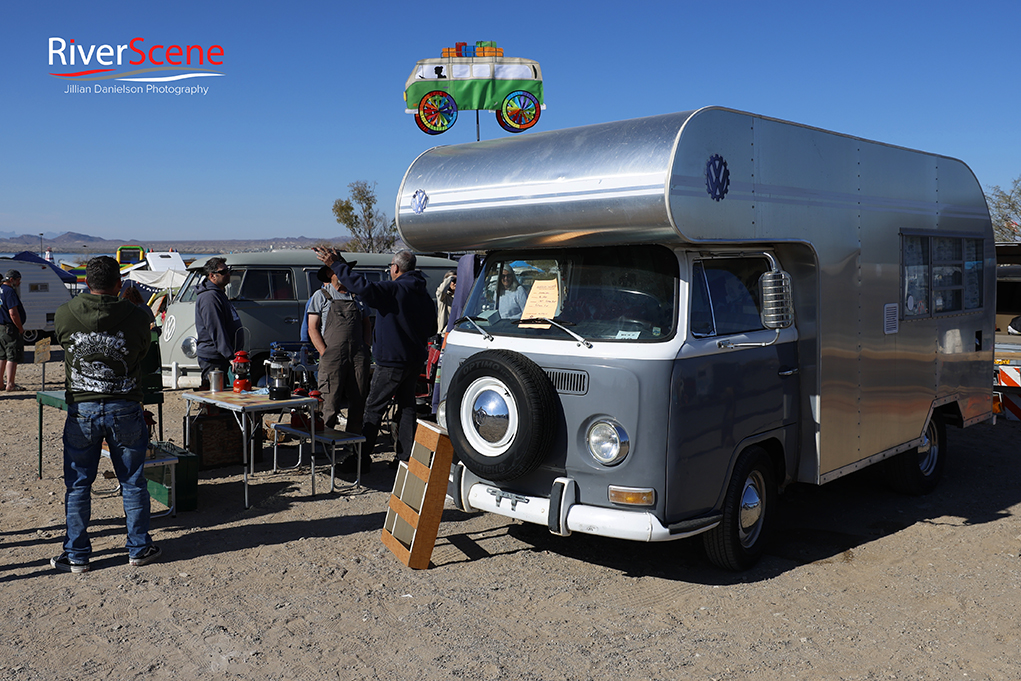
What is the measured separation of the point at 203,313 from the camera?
8.08 meters

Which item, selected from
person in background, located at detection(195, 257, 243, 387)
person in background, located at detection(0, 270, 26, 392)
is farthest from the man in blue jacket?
person in background, located at detection(0, 270, 26, 392)

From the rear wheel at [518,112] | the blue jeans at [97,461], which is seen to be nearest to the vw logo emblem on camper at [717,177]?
the blue jeans at [97,461]

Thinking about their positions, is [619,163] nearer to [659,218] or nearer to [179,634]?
[659,218]

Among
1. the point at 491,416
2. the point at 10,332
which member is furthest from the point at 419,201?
the point at 10,332

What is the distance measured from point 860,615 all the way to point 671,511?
3.90 ft

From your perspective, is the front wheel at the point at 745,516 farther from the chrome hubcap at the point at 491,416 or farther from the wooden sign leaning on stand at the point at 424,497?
the wooden sign leaning on stand at the point at 424,497

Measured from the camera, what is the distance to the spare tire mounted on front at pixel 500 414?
466cm

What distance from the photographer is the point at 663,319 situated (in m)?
4.63

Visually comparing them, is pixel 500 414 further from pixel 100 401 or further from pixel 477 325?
pixel 100 401

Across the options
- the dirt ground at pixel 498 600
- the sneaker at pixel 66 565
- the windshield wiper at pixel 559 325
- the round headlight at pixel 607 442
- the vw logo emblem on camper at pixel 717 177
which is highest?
the vw logo emblem on camper at pixel 717 177

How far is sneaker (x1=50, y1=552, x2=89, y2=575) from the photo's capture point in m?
5.14

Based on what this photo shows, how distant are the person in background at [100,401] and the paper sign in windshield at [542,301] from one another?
2394 millimetres

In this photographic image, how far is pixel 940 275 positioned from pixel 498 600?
181 inches

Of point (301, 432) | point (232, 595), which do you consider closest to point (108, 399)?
point (232, 595)
